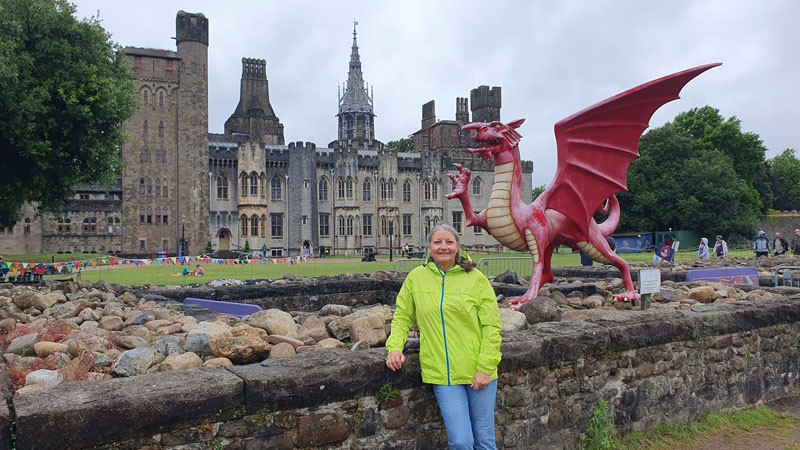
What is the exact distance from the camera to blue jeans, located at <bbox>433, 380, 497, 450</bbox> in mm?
3254

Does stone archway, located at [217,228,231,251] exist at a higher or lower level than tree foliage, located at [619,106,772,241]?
lower

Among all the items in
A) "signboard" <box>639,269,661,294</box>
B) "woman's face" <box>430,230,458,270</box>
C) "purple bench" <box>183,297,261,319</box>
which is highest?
"woman's face" <box>430,230,458,270</box>

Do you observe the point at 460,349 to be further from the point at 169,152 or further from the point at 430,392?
the point at 169,152

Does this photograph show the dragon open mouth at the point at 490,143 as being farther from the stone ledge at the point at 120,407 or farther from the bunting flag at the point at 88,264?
the bunting flag at the point at 88,264

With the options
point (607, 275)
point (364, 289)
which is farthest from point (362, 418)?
point (607, 275)

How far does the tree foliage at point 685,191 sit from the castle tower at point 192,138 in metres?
32.2

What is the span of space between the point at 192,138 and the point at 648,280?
4204 centimetres

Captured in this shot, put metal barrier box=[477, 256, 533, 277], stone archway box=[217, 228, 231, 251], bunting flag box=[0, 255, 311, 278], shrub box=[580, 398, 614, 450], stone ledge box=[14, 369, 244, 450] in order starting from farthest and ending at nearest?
stone archway box=[217, 228, 231, 251] → metal barrier box=[477, 256, 533, 277] → bunting flag box=[0, 255, 311, 278] → shrub box=[580, 398, 614, 450] → stone ledge box=[14, 369, 244, 450]

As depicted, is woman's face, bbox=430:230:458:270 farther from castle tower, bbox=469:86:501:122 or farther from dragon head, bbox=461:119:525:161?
castle tower, bbox=469:86:501:122

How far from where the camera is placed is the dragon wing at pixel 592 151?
7.19 meters

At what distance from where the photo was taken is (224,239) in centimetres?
4556

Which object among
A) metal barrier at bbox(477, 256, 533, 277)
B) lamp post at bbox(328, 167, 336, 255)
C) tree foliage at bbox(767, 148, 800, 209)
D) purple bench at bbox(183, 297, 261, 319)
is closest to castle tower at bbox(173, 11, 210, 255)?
lamp post at bbox(328, 167, 336, 255)

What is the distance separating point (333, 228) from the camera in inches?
1928

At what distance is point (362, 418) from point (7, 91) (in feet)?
48.9
